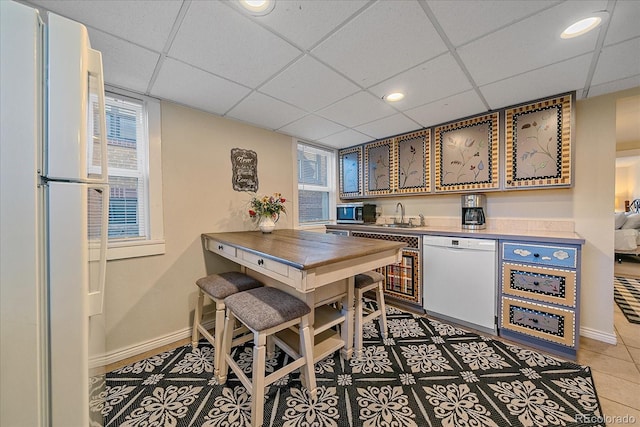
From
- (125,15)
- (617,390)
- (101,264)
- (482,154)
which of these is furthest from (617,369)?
(125,15)

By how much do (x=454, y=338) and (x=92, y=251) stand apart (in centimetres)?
263

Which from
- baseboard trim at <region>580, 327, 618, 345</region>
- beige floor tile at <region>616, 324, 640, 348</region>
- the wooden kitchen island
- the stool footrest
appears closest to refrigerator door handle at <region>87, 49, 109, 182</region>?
the wooden kitchen island

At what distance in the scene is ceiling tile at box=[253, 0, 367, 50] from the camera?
114 cm

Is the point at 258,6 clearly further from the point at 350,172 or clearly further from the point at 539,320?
the point at 539,320

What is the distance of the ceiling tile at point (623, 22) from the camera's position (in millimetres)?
1150

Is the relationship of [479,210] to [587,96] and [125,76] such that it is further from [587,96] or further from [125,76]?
[125,76]

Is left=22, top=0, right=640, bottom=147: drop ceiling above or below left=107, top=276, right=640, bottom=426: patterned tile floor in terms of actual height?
above

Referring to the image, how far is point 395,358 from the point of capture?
73.1 inches

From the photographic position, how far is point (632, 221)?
4.86 meters

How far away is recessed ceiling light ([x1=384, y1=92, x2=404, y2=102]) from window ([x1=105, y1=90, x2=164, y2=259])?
2.08 m

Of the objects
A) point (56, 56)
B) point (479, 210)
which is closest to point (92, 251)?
point (56, 56)

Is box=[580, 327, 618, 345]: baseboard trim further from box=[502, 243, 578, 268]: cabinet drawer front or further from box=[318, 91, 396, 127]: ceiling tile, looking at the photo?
box=[318, 91, 396, 127]: ceiling tile

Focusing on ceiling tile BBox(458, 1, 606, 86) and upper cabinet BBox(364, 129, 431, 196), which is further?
upper cabinet BBox(364, 129, 431, 196)

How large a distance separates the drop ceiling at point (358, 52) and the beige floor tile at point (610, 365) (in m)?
2.17
